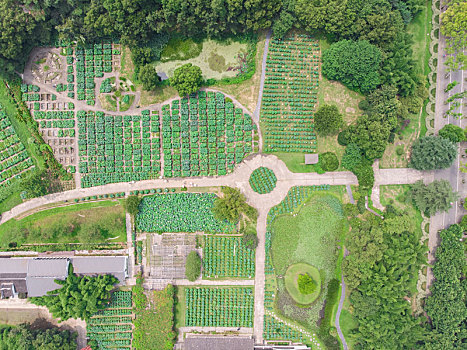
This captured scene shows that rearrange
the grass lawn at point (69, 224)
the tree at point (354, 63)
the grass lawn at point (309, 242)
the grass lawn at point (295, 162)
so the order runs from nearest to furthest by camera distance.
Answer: the tree at point (354, 63), the grass lawn at point (69, 224), the grass lawn at point (309, 242), the grass lawn at point (295, 162)

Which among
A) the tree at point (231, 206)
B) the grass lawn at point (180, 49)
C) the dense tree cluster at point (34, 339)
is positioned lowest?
the dense tree cluster at point (34, 339)

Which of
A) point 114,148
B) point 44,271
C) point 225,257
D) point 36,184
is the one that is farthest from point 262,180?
point 44,271

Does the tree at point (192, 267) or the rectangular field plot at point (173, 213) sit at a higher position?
the rectangular field plot at point (173, 213)

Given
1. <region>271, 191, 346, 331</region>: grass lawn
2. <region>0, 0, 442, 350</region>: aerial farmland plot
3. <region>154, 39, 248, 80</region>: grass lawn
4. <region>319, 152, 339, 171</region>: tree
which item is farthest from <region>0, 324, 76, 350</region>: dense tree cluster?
<region>319, 152, 339, 171</region>: tree

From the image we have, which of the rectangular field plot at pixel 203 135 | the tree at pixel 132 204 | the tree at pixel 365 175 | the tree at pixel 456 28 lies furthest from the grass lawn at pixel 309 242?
the tree at pixel 456 28

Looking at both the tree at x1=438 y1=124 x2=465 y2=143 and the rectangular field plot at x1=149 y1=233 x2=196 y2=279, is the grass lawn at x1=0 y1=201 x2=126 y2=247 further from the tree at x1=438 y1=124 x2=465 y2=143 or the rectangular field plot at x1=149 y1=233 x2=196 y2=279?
the tree at x1=438 y1=124 x2=465 y2=143

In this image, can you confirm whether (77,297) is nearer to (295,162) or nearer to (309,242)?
(309,242)

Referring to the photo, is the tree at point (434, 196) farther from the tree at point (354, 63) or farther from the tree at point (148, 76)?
the tree at point (148, 76)
